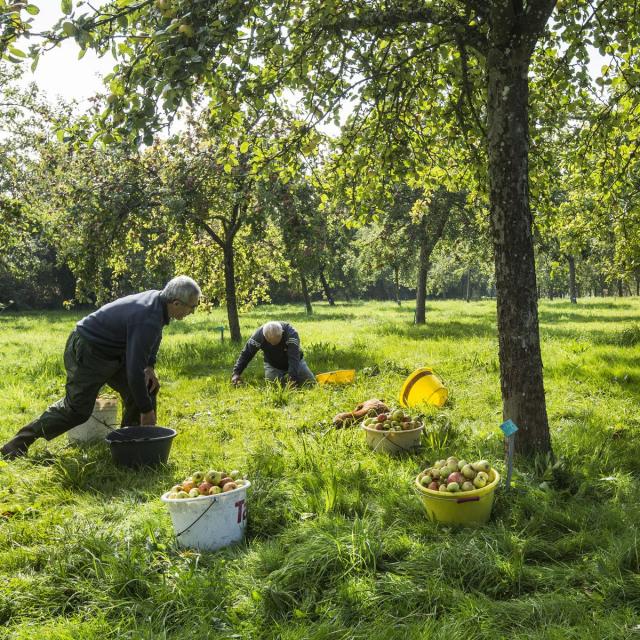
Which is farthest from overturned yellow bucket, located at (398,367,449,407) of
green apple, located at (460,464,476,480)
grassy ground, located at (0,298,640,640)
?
green apple, located at (460,464,476,480)

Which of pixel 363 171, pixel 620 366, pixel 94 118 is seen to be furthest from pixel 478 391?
pixel 94 118

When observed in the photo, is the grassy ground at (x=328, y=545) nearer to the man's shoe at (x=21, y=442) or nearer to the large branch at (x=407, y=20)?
the man's shoe at (x=21, y=442)

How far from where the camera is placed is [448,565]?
320 cm

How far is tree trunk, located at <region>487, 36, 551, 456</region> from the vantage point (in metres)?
4.45

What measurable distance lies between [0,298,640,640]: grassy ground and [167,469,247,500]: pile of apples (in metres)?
0.27

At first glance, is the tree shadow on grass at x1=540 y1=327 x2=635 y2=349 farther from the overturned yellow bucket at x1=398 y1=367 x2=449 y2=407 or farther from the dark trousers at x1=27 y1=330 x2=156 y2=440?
the dark trousers at x1=27 y1=330 x2=156 y2=440

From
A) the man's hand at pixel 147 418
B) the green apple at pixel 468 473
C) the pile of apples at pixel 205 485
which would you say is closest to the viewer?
the pile of apples at pixel 205 485

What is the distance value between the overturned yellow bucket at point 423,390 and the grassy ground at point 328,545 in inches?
13.1

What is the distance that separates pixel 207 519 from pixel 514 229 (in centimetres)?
320

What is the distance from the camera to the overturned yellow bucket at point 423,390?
6.78 m

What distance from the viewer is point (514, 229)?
447cm

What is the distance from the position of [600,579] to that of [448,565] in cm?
81

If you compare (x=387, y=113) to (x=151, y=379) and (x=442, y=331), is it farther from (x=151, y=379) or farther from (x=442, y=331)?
(x=442, y=331)

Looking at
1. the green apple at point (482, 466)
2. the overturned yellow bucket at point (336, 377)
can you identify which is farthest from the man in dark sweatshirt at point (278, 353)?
the green apple at point (482, 466)
